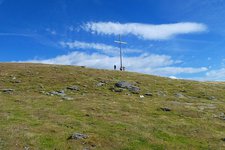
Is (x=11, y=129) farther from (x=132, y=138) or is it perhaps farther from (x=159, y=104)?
(x=159, y=104)

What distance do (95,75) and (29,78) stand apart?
48.0ft

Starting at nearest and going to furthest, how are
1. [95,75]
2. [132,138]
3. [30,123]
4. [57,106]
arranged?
[132,138]
[30,123]
[57,106]
[95,75]

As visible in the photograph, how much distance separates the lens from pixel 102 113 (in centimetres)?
4516

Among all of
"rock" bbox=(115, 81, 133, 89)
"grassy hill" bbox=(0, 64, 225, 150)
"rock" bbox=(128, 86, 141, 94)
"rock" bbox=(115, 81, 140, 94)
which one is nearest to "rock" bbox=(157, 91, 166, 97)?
"grassy hill" bbox=(0, 64, 225, 150)

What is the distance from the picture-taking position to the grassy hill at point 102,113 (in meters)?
33.4

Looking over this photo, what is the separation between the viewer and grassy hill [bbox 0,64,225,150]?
33.4 metres

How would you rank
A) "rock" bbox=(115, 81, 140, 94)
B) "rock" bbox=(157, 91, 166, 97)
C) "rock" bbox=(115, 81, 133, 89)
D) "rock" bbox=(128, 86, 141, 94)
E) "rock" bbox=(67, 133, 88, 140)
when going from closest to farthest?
1. "rock" bbox=(67, 133, 88, 140)
2. "rock" bbox=(157, 91, 166, 97)
3. "rock" bbox=(128, 86, 141, 94)
4. "rock" bbox=(115, 81, 140, 94)
5. "rock" bbox=(115, 81, 133, 89)

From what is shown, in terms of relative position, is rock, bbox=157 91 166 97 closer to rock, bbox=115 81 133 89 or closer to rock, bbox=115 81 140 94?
rock, bbox=115 81 140 94

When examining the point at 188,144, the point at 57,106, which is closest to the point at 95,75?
the point at 57,106

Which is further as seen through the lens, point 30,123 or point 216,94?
point 216,94

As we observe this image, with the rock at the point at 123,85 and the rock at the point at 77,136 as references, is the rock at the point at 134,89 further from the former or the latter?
the rock at the point at 77,136

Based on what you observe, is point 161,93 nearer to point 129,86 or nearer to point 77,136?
point 129,86

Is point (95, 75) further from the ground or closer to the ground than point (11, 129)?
further from the ground

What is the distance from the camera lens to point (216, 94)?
7000 cm
